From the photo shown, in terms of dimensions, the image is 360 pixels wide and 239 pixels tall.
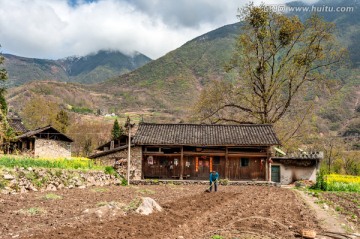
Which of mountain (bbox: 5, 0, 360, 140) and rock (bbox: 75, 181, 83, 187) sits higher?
mountain (bbox: 5, 0, 360, 140)

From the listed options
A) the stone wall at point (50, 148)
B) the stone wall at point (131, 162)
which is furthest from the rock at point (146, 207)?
the stone wall at point (50, 148)

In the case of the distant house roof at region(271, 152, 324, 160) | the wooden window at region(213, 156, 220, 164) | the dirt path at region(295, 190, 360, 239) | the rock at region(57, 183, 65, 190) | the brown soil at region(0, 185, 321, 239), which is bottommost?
the dirt path at region(295, 190, 360, 239)

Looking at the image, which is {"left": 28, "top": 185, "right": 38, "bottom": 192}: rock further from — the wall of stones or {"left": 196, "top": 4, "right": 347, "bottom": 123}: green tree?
{"left": 196, "top": 4, "right": 347, "bottom": 123}: green tree

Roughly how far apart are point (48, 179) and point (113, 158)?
15011mm

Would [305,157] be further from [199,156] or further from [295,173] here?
[199,156]

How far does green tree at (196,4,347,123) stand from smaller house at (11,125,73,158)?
19.9 m

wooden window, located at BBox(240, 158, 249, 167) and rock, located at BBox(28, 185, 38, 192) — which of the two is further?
wooden window, located at BBox(240, 158, 249, 167)

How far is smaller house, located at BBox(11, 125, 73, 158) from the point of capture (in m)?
48.1

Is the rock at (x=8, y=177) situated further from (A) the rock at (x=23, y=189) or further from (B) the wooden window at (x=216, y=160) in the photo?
(B) the wooden window at (x=216, y=160)

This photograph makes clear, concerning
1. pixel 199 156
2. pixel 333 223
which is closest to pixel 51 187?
pixel 333 223

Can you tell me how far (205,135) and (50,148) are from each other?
2376cm

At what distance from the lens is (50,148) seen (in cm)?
5022

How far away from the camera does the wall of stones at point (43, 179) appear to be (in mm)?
17219

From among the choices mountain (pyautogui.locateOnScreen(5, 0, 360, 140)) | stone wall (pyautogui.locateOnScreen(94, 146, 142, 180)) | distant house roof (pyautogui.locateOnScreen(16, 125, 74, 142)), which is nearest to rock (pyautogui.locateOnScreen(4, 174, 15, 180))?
stone wall (pyautogui.locateOnScreen(94, 146, 142, 180))
